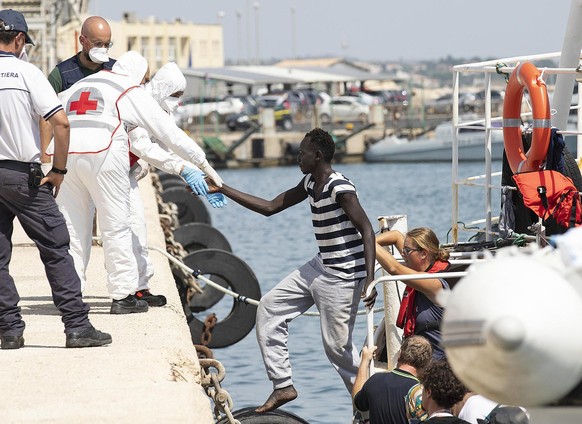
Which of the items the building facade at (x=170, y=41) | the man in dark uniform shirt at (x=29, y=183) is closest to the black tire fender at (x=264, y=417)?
the man in dark uniform shirt at (x=29, y=183)

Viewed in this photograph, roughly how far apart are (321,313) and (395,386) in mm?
1221

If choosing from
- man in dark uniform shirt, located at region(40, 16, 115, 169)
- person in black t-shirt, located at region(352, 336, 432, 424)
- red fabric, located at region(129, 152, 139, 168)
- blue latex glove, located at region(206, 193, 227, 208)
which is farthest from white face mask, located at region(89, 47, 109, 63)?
person in black t-shirt, located at region(352, 336, 432, 424)

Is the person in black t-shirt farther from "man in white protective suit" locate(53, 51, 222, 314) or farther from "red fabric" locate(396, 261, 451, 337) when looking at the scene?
"man in white protective suit" locate(53, 51, 222, 314)

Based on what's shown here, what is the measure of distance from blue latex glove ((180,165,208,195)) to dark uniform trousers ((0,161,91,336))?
1256 millimetres

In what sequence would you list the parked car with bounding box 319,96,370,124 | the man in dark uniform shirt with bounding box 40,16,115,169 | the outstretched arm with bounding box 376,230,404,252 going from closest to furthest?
the outstretched arm with bounding box 376,230,404,252 < the man in dark uniform shirt with bounding box 40,16,115,169 < the parked car with bounding box 319,96,370,124

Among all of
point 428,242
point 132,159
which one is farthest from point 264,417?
point 132,159

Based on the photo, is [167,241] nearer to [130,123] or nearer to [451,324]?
[130,123]

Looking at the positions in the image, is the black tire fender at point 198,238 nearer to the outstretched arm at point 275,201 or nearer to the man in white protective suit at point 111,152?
the man in white protective suit at point 111,152

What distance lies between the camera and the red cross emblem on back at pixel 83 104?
8242 mm

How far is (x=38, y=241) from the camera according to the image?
7207mm

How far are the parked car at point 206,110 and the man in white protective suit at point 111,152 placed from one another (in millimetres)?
57253

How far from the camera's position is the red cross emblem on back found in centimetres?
824

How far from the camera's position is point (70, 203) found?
853 cm

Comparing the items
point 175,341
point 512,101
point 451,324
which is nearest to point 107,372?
point 175,341
